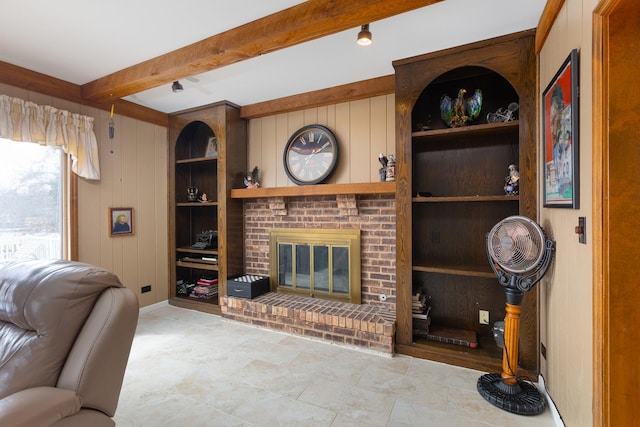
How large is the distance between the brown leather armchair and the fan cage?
2.12m

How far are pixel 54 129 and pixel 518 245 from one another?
413 cm

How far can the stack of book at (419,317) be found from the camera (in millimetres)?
2652

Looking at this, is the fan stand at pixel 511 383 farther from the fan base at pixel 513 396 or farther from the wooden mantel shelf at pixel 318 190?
the wooden mantel shelf at pixel 318 190

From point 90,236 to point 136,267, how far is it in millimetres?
637

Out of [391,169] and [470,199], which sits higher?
[391,169]

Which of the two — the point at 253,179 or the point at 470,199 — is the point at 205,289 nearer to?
the point at 253,179

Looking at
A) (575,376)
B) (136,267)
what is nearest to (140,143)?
(136,267)

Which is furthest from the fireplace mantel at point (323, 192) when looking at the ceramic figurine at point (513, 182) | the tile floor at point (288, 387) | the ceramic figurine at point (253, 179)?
the tile floor at point (288, 387)

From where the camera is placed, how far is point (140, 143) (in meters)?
3.74

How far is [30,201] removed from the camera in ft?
9.39

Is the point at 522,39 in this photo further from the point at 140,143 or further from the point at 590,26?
the point at 140,143

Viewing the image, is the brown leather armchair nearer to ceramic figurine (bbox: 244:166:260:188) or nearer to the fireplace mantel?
the fireplace mantel

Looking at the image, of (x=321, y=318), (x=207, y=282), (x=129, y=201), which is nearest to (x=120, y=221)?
(x=129, y=201)

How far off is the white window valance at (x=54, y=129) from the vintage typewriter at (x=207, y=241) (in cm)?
133
